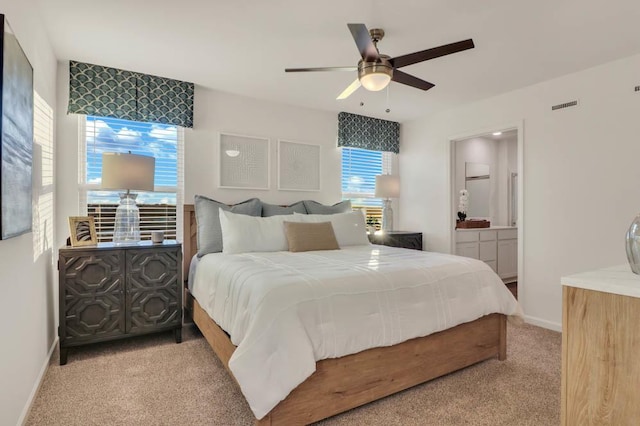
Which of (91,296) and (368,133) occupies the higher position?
(368,133)

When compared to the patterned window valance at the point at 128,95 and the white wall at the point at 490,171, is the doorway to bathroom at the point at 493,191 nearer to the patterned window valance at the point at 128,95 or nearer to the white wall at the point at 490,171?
the white wall at the point at 490,171

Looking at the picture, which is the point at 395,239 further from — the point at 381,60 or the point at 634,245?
the point at 634,245

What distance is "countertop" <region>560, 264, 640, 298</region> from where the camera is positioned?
1036 mm

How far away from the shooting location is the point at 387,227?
4.87 m

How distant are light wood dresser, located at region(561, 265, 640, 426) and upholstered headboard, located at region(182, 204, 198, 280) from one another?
3258 mm

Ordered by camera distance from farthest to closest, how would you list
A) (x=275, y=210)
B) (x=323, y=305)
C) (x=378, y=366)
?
(x=275, y=210) → (x=378, y=366) → (x=323, y=305)

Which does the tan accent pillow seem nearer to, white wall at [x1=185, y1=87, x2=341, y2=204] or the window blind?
white wall at [x1=185, y1=87, x2=341, y2=204]

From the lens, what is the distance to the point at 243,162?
160 inches

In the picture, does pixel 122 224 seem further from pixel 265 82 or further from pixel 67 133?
pixel 265 82

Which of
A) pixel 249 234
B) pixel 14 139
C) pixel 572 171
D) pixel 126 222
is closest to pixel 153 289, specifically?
pixel 126 222

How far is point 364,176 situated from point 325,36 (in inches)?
103

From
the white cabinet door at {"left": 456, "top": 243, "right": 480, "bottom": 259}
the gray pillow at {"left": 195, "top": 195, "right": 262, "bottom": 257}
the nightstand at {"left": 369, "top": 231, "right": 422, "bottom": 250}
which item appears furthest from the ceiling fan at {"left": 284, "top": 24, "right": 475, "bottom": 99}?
the white cabinet door at {"left": 456, "top": 243, "right": 480, "bottom": 259}

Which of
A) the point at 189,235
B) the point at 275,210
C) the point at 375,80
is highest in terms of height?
the point at 375,80

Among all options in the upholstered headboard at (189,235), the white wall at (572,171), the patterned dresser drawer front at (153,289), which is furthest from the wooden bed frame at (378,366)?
the white wall at (572,171)
